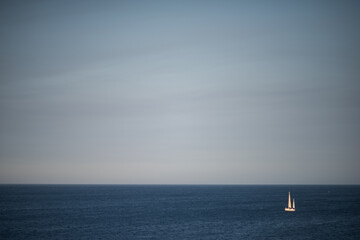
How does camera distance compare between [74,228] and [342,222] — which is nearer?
[74,228]

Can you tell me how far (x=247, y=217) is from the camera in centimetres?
10238

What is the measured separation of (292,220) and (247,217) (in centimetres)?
1286

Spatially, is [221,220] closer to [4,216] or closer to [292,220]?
[292,220]

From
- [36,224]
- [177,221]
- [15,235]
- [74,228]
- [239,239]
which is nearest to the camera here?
[239,239]

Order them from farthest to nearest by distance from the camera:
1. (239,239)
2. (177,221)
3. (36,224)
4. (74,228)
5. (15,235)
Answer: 1. (177,221)
2. (36,224)
3. (74,228)
4. (15,235)
5. (239,239)

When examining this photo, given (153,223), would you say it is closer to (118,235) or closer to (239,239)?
(118,235)

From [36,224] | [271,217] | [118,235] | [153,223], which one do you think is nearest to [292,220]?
[271,217]

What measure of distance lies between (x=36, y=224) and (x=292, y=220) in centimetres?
6505

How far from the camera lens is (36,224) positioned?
8762cm

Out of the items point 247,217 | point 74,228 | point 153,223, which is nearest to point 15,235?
point 74,228

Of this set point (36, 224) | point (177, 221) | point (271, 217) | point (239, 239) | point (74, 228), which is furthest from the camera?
point (271, 217)

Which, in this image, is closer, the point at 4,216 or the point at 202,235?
the point at 202,235

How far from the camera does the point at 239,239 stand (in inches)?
2704

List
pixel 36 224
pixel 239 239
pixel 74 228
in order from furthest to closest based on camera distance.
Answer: pixel 36 224, pixel 74 228, pixel 239 239
